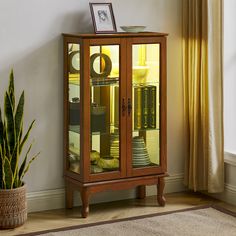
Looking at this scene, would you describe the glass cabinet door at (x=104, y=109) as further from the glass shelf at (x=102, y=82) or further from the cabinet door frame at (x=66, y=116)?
the cabinet door frame at (x=66, y=116)

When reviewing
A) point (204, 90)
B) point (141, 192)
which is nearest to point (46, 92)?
point (141, 192)

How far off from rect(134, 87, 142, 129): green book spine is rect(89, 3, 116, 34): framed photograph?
50 cm

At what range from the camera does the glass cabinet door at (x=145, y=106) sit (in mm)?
4750

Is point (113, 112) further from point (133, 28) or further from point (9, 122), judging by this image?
point (9, 122)

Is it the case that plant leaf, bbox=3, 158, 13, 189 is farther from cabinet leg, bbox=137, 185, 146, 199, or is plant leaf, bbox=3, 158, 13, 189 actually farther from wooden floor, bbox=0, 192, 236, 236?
cabinet leg, bbox=137, 185, 146, 199

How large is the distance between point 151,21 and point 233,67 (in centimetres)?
78

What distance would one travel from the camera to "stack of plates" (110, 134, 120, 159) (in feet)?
15.5

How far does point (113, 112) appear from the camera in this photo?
15.4 feet

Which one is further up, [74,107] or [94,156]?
[74,107]

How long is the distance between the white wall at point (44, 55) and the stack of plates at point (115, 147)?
1.37ft

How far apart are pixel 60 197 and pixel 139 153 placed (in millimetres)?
716

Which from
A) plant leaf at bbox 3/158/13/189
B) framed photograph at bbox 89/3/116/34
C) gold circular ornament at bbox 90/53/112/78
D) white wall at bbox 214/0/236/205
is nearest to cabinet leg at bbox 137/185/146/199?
white wall at bbox 214/0/236/205

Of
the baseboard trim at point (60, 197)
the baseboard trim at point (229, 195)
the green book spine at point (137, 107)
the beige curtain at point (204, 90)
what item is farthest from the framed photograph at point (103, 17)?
the baseboard trim at point (229, 195)

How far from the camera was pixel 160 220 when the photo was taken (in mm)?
4555
